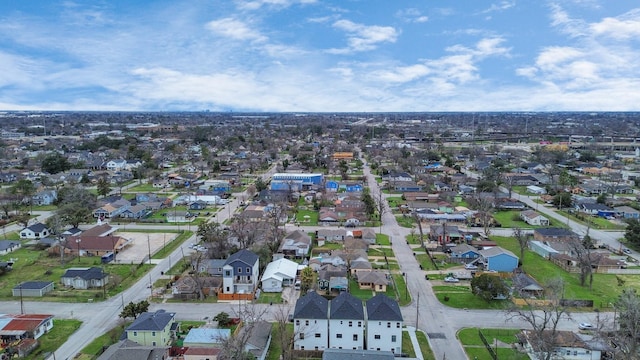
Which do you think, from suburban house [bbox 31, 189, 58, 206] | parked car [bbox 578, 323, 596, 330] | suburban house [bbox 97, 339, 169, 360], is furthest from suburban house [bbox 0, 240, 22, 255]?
parked car [bbox 578, 323, 596, 330]

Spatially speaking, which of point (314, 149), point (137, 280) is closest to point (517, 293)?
point (137, 280)

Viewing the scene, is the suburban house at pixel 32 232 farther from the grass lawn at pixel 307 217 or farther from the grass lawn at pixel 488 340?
the grass lawn at pixel 488 340

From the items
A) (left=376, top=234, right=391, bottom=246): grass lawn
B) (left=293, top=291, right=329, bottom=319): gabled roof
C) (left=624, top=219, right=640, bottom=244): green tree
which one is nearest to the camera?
(left=293, top=291, right=329, bottom=319): gabled roof

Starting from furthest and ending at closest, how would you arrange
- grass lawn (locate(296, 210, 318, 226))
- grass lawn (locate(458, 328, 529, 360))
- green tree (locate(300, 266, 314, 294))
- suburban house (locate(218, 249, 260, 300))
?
grass lawn (locate(296, 210, 318, 226))
green tree (locate(300, 266, 314, 294))
suburban house (locate(218, 249, 260, 300))
grass lawn (locate(458, 328, 529, 360))

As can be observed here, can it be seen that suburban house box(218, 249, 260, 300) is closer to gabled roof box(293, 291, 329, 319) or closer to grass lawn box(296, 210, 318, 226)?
gabled roof box(293, 291, 329, 319)

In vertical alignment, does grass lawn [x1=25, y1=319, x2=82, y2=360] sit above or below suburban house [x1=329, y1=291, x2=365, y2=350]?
below

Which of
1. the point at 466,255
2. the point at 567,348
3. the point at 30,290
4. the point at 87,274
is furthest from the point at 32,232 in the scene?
the point at 567,348

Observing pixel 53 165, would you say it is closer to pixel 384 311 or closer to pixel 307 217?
pixel 307 217
